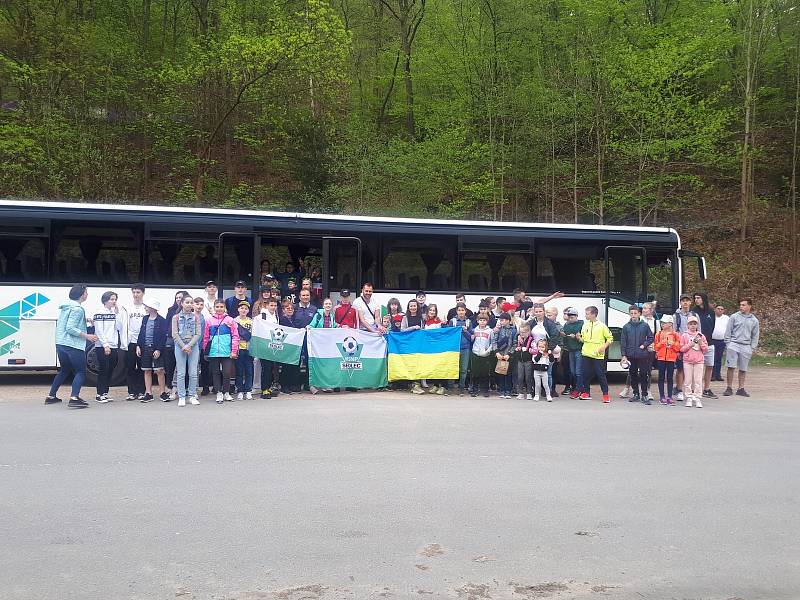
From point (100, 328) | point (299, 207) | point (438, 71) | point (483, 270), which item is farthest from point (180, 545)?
point (438, 71)

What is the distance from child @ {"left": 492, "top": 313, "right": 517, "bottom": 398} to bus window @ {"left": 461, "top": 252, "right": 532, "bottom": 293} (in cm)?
264

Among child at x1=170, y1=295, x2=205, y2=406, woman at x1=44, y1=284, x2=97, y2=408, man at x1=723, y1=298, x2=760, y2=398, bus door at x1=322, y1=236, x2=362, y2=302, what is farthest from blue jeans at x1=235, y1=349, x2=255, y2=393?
man at x1=723, y1=298, x2=760, y2=398

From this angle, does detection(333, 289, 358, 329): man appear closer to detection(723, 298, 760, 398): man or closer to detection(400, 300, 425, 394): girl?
detection(400, 300, 425, 394): girl

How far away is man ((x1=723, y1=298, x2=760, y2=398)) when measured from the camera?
49.0ft

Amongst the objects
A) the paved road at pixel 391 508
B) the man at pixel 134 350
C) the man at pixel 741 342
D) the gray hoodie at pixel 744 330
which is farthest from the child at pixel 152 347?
the gray hoodie at pixel 744 330

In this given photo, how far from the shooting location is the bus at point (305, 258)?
48.5ft

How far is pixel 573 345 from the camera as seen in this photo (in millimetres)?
14250

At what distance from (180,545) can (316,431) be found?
4.57 m

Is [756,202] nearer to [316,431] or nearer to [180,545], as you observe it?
[316,431]

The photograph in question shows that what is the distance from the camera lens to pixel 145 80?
29016 mm

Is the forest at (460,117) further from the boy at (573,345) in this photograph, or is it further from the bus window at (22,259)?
the boy at (573,345)

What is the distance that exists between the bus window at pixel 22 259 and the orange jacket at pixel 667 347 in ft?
40.6

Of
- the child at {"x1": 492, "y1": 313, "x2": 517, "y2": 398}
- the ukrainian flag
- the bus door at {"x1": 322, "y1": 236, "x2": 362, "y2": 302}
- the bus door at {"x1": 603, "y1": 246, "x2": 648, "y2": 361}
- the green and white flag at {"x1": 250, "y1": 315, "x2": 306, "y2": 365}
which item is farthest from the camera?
the bus door at {"x1": 603, "y1": 246, "x2": 648, "y2": 361}

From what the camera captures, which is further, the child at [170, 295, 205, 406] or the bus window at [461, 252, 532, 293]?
the bus window at [461, 252, 532, 293]
